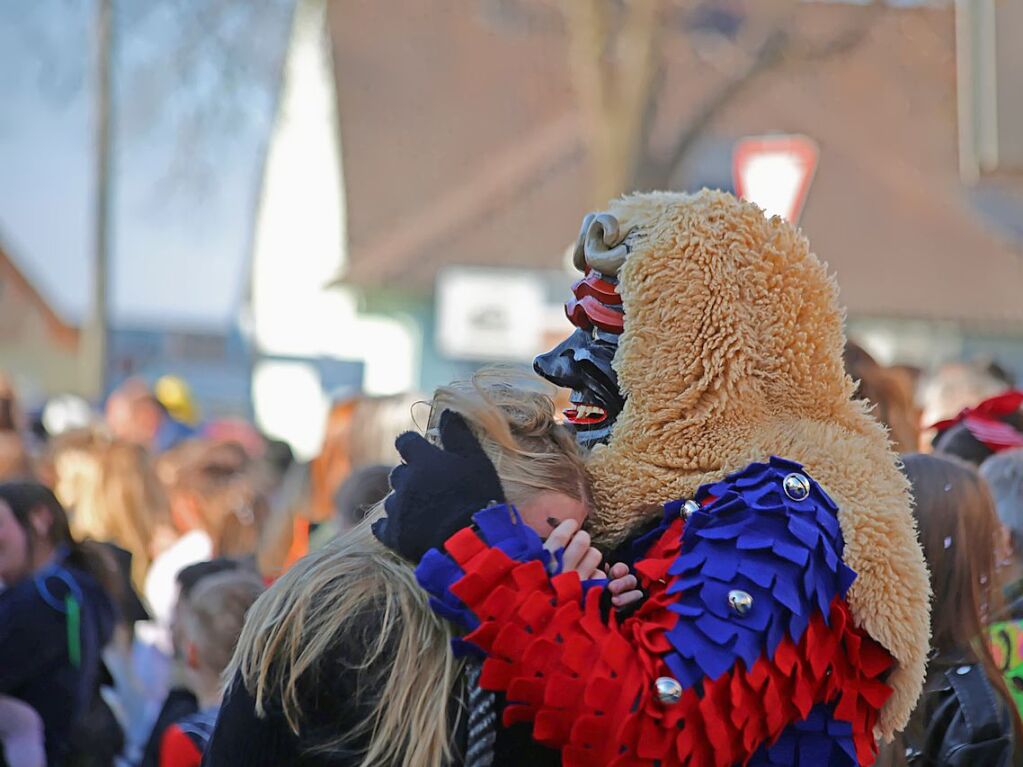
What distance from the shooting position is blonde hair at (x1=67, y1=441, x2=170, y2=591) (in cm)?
593

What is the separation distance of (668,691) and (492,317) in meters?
7.89

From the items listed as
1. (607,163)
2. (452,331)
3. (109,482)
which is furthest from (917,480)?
(607,163)

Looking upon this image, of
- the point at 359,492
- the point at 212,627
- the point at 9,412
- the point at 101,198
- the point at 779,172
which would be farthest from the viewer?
the point at 101,198

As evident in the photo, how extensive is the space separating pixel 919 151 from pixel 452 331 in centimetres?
1396

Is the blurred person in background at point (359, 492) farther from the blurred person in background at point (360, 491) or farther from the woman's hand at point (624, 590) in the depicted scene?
the woman's hand at point (624, 590)

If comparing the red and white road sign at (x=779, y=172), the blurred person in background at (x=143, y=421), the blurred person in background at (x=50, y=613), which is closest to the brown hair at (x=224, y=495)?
the blurred person in background at (x=50, y=613)

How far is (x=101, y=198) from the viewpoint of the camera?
55.6 feet

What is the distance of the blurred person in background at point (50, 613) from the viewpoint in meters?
3.59

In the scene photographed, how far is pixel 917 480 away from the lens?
2904 millimetres

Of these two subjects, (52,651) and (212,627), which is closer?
(52,651)

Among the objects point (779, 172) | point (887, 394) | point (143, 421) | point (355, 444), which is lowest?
point (143, 421)

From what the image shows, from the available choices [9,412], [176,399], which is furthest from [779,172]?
[176,399]

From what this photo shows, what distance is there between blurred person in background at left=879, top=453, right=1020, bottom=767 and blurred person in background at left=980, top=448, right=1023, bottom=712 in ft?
0.51

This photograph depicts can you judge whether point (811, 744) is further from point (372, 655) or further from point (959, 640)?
point (959, 640)
